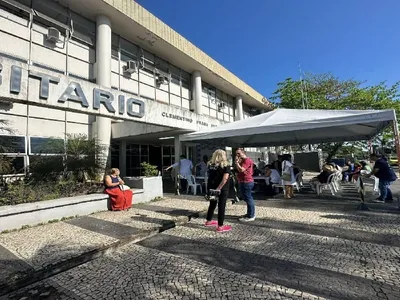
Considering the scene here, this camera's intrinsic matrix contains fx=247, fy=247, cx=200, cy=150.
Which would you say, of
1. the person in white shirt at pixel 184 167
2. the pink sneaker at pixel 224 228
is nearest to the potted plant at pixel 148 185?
the person in white shirt at pixel 184 167

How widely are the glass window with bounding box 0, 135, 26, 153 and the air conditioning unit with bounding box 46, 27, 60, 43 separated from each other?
4.19 m

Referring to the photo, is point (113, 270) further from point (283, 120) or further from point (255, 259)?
point (283, 120)

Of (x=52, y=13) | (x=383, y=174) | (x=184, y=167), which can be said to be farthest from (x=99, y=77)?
(x=383, y=174)

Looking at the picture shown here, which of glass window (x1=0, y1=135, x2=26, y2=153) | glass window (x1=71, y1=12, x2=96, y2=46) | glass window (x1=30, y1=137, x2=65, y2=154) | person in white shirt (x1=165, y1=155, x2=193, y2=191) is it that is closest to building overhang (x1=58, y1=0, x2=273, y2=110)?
glass window (x1=71, y1=12, x2=96, y2=46)

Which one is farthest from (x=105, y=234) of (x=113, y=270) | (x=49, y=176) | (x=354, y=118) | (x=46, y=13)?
(x=46, y=13)

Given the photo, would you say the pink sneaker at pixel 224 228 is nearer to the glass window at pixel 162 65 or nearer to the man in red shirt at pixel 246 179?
the man in red shirt at pixel 246 179

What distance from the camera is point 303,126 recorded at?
730cm

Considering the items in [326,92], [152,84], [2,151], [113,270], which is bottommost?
[113,270]

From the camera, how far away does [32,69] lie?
5.22 m

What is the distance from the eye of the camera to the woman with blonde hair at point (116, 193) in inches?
272

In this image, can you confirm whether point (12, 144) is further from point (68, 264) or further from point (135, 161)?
point (68, 264)

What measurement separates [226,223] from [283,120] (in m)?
4.19

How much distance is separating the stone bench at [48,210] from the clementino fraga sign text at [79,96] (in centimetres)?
239

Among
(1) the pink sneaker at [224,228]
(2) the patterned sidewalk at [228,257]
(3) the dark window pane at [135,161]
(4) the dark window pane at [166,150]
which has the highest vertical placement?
(4) the dark window pane at [166,150]
